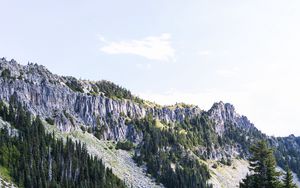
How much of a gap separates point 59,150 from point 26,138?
15.3m

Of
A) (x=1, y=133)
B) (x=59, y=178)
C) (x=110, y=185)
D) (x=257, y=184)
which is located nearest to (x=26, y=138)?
(x=1, y=133)

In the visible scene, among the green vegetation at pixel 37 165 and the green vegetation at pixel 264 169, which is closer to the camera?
the green vegetation at pixel 264 169

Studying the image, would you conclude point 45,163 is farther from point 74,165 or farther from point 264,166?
point 264,166

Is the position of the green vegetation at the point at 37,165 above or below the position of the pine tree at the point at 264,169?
above

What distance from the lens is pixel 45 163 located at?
183625 millimetres

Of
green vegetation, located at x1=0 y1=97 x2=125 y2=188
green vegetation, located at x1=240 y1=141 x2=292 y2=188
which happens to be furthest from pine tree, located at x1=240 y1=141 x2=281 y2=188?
green vegetation, located at x1=0 y1=97 x2=125 y2=188

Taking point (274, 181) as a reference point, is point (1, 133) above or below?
above

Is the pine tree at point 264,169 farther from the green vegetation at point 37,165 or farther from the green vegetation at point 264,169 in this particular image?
the green vegetation at point 37,165

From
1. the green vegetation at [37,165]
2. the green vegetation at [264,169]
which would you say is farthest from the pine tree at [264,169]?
the green vegetation at [37,165]

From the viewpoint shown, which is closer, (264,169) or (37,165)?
(264,169)

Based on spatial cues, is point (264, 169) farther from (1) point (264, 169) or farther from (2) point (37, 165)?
(2) point (37, 165)

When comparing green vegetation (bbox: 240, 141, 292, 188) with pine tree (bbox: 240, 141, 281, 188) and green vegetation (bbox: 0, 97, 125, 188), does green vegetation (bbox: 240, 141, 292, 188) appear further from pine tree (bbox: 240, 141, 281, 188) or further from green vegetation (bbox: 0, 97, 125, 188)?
green vegetation (bbox: 0, 97, 125, 188)

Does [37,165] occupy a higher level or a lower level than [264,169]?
higher

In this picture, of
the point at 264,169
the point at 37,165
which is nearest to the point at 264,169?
the point at 264,169
